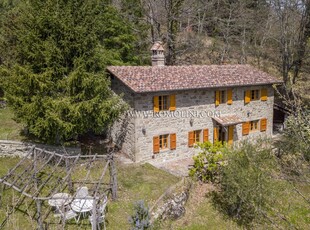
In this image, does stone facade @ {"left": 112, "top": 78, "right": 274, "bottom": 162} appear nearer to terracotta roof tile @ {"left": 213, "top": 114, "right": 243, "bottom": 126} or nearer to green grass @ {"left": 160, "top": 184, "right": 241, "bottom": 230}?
terracotta roof tile @ {"left": 213, "top": 114, "right": 243, "bottom": 126}

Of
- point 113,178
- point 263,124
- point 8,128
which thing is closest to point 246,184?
point 113,178

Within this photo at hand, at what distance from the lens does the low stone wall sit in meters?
16.0

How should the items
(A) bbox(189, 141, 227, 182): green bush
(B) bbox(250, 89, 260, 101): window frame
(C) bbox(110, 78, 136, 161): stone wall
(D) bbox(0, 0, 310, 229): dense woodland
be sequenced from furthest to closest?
(B) bbox(250, 89, 260, 101): window frame, (C) bbox(110, 78, 136, 161): stone wall, (A) bbox(189, 141, 227, 182): green bush, (D) bbox(0, 0, 310, 229): dense woodland

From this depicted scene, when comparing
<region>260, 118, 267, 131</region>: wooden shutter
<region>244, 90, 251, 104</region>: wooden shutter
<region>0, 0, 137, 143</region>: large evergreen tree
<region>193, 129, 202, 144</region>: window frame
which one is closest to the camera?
<region>0, 0, 137, 143</region>: large evergreen tree

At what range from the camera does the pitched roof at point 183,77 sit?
1698 cm

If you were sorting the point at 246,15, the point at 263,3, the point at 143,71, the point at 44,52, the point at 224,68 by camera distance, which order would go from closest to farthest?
the point at 44,52, the point at 143,71, the point at 224,68, the point at 246,15, the point at 263,3

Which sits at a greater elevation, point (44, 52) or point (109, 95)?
point (44, 52)

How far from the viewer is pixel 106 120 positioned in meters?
16.5

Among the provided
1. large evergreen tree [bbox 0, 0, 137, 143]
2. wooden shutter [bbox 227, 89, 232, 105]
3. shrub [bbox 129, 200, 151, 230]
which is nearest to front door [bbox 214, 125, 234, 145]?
wooden shutter [bbox 227, 89, 232, 105]

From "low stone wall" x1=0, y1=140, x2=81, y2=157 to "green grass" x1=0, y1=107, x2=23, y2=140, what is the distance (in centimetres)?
257

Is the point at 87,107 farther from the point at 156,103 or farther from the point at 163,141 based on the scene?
the point at 163,141

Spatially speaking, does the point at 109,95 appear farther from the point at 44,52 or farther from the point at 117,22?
the point at 117,22

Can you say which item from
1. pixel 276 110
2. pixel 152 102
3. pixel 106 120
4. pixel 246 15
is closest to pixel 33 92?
pixel 106 120

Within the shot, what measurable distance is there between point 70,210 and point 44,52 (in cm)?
810
